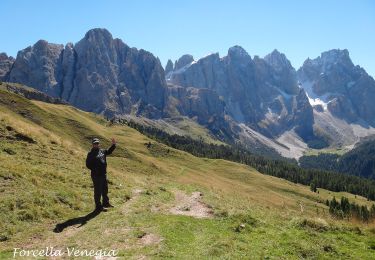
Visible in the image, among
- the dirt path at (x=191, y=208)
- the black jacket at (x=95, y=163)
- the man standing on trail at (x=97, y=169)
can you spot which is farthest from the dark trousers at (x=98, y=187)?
the dirt path at (x=191, y=208)

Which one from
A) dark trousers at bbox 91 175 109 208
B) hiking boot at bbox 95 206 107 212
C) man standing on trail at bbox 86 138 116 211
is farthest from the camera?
man standing on trail at bbox 86 138 116 211

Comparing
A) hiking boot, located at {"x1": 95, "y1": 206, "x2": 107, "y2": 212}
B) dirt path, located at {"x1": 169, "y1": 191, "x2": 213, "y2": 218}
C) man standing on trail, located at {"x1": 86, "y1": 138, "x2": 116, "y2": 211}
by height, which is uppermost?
man standing on trail, located at {"x1": 86, "y1": 138, "x2": 116, "y2": 211}

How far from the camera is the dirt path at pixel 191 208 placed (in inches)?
1105

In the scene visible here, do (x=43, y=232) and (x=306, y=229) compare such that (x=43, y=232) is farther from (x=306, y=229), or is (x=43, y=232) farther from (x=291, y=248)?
(x=306, y=229)

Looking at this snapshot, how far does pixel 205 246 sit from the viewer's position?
1955 centimetres

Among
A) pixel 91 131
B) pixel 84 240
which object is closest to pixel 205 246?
pixel 84 240

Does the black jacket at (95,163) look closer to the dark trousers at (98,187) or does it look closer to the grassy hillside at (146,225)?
the dark trousers at (98,187)

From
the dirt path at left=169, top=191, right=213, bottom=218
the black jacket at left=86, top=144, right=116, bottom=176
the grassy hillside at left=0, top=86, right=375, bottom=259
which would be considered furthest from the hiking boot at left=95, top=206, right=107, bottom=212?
the dirt path at left=169, top=191, right=213, bottom=218

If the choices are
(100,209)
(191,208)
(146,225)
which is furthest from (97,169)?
(191,208)

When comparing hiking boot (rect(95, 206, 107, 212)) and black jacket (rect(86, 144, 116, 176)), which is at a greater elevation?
black jacket (rect(86, 144, 116, 176))

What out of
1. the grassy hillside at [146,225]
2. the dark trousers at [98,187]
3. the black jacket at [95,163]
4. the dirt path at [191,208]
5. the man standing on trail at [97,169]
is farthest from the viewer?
the dirt path at [191,208]

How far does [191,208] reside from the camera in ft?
101

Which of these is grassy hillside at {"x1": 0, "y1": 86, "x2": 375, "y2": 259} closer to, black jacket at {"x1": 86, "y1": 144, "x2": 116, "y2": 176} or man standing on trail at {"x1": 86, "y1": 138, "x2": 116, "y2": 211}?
man standing on trail at {"x1": 86, "y1": 138, "x2": 116, "y2": 211}

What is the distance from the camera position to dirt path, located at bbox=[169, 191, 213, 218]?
2808 cm
